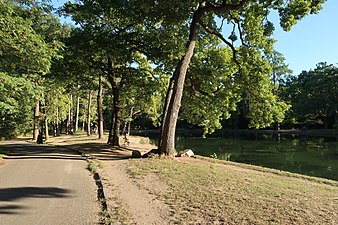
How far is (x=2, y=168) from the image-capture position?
512 inches

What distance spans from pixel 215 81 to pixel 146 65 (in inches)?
207

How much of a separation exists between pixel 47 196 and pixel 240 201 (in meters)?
4.47

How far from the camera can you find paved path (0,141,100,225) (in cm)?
639

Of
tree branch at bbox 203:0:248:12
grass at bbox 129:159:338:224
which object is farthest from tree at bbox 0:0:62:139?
tree branch at bbox 203:0:248:12

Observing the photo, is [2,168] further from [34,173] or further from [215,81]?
[215,81]

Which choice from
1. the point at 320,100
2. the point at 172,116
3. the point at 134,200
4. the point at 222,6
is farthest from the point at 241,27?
the point at 320,100

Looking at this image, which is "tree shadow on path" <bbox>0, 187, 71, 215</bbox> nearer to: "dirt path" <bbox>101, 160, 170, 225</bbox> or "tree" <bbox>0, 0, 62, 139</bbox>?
"dirt path" <bbox>101, 160, 170, 225</bbox>

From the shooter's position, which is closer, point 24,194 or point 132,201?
point 132,201

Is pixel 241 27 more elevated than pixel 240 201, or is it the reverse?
pixel 241 27

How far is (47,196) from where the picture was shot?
26.7 ft

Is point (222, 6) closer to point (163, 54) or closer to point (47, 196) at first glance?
point (163, 54)

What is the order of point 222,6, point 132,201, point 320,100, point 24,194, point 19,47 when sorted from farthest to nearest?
point 320,100
point 222,6
point 19,47
point 24,194
point 132,201

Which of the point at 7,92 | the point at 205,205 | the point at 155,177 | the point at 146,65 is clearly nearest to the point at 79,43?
the point at 146,65

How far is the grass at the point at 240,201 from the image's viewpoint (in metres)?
6.18
